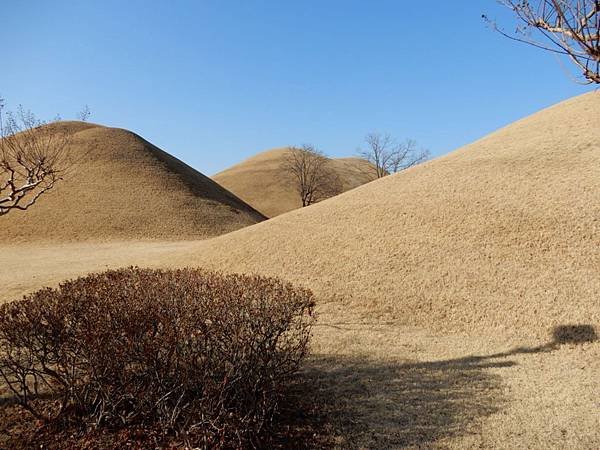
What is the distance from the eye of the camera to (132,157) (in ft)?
161

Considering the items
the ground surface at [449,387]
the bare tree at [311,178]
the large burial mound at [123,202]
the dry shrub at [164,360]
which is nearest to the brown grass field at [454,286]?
the ground surface at [449,387]

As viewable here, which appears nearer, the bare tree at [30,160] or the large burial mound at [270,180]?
the bare tree at [30,160]

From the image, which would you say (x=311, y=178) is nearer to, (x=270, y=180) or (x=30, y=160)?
(x=270, y=180)

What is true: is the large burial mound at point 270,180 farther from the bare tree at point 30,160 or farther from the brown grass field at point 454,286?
the bare tree at point 30,160

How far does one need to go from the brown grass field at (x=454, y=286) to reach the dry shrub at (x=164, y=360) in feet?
4.59

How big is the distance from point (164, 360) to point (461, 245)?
11.3 meters

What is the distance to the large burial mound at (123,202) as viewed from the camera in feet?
113

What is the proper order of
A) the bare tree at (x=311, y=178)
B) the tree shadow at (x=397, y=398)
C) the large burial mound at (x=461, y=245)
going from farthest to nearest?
the bare tree at (x=311, y=178), the large burial mound at (x=461, y=245), the tree shadow at (x=397, y=398)

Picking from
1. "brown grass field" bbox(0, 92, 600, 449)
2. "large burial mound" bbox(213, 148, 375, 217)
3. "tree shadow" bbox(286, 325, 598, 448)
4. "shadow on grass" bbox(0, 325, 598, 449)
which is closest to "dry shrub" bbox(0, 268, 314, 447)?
"shadow on grass" bbox(0, 325, 598, 449)

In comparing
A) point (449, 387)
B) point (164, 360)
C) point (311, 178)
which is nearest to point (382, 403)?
point (449, 387)

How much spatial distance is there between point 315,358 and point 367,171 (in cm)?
8556

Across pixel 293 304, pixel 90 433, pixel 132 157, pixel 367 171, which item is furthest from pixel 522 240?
pixel 367 171

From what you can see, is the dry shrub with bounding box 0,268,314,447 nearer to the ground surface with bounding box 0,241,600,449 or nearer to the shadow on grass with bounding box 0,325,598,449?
the shadow on grass with bounding box 0,325,598,449

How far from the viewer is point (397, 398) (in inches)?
268
